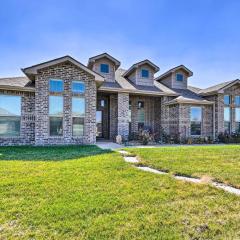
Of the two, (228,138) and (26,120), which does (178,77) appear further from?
(26,120)

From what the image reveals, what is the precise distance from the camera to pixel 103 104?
20.3m

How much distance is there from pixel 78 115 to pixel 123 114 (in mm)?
4109

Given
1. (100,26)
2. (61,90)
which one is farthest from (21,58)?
(100,26)

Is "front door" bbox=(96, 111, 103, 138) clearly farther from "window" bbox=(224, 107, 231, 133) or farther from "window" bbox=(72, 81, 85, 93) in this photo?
"window" bbox=(224, 107, 231, 133)

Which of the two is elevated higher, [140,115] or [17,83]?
[17,83]

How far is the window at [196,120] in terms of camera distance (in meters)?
18.9

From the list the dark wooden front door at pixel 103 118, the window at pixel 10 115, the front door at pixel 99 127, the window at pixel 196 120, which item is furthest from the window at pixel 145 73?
the window at pixel 10 115

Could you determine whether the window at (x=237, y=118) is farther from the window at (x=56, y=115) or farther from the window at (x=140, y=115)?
the window at (x=56, y=115)

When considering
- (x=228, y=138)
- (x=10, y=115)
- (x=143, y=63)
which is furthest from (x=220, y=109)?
(x=10, y=115)

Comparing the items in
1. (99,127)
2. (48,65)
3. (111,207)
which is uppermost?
(48,65)

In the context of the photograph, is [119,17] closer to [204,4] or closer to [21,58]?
[204,4]

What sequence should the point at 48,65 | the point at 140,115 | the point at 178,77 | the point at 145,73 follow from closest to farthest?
1. the point at 48,65
2. the point at 145,73
3. the point at 140,115
4. the point at 178,77

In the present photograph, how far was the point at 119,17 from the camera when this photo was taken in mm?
13391

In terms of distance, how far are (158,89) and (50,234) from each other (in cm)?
1773
